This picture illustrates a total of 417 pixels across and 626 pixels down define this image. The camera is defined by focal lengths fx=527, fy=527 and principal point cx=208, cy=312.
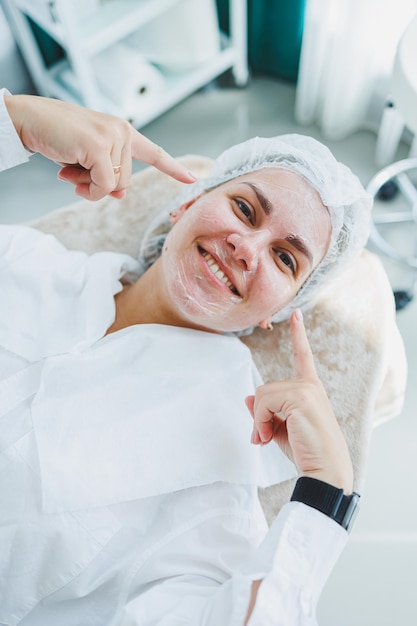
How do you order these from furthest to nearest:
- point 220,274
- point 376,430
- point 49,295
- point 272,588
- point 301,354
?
point 376,430
point 49,295
point 220,274
point 301,354
point 272,588

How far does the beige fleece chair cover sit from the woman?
0.13 meters

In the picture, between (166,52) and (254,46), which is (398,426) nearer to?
(166,52)

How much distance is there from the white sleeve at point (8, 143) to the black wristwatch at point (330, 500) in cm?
88

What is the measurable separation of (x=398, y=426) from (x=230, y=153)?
1.21 metres

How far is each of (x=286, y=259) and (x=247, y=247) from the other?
126 millimetres

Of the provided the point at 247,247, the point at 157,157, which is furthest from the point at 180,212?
the point at 247,247

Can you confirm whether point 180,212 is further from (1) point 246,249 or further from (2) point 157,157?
(1) point 246,249

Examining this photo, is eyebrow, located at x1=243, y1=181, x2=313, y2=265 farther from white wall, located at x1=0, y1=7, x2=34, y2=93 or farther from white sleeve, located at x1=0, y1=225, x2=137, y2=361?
white wall, located at x1=0, y1=7, x2=34, y2=93

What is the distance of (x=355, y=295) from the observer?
4.89ft

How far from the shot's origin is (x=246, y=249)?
44.9 inches

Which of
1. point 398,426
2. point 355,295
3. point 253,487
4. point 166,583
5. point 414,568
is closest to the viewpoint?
point 166,583

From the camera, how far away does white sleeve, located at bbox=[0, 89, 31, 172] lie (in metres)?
1.09

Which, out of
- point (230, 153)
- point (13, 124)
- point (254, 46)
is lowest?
point (254, 46)

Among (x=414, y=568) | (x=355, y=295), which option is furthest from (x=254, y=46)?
(x=414, y=568)
